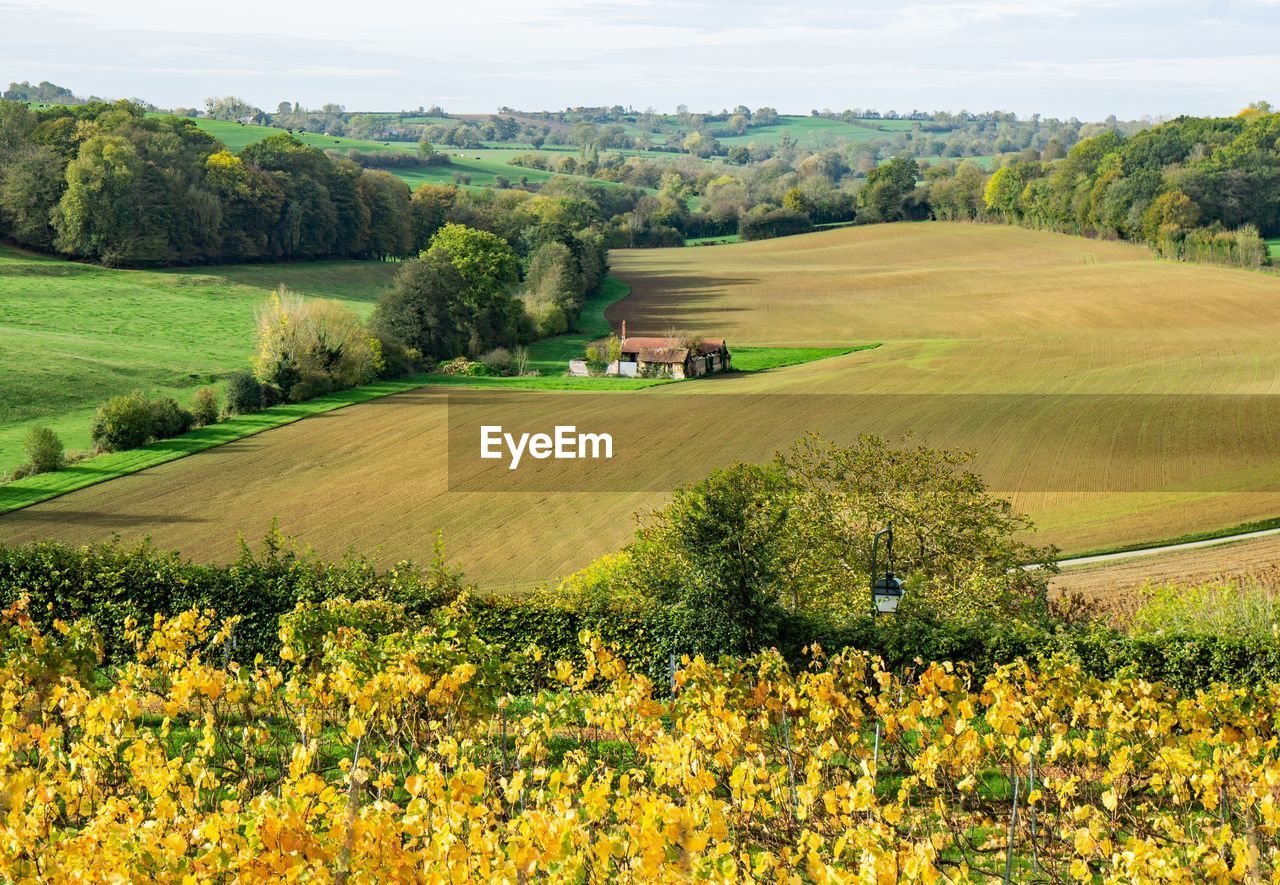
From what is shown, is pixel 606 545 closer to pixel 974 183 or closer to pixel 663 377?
pixel 663 377

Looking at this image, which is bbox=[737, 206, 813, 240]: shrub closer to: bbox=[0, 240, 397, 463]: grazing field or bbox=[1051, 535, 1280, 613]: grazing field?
bbox=[0, 240, 397, 463]: grazing field

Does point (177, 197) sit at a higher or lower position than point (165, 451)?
higher

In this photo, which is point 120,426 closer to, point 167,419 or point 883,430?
point 167,419

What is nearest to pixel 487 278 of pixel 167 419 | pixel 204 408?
pixel 204 408

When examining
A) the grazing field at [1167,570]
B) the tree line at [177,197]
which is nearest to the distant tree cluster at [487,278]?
the tree line at [177,197]

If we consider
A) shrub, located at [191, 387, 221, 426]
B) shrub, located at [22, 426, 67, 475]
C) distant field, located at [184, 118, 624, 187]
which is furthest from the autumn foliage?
distant field, located at [184, 118, 624, 187]

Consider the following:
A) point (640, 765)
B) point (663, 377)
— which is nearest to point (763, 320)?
point (663, 377)
